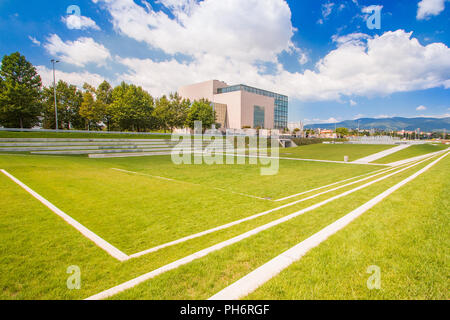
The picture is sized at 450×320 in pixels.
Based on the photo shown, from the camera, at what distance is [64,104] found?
36344 mm

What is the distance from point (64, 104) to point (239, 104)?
142ft

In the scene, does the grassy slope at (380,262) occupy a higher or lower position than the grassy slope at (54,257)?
higher

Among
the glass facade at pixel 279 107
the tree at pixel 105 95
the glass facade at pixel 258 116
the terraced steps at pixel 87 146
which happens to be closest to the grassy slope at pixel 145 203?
the terraced steps at pixel 87 146

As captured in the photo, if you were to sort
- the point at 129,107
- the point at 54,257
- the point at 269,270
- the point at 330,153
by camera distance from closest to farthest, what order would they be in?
the point at 269,270, the point at 54,257, the point at 330,153, the point at 129,107

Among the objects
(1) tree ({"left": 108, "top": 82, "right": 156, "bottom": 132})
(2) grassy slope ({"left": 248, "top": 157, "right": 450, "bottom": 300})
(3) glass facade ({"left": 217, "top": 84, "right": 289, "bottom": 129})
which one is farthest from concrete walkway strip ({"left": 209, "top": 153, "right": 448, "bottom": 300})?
(3) glass facade ({"left": 217, "top": 84, "right": 289, "bottom": 129})

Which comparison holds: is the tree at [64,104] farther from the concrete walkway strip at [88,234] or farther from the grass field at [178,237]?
the concrete walkway strip at [88,234]

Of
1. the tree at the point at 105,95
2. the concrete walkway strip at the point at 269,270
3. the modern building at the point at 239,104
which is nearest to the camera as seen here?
the concrete walkway strip at the point at 269,270

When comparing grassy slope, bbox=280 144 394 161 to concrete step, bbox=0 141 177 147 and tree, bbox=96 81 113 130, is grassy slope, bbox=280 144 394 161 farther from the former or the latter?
tree, bbox=96 81 113 130

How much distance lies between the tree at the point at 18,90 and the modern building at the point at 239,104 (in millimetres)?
39294

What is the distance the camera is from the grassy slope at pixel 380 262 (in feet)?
7.54

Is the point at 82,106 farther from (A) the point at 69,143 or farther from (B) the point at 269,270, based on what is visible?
(B) the point at 269,270

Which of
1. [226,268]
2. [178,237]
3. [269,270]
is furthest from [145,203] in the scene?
[269,270]

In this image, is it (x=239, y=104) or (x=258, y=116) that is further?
(x=258, y=116)
